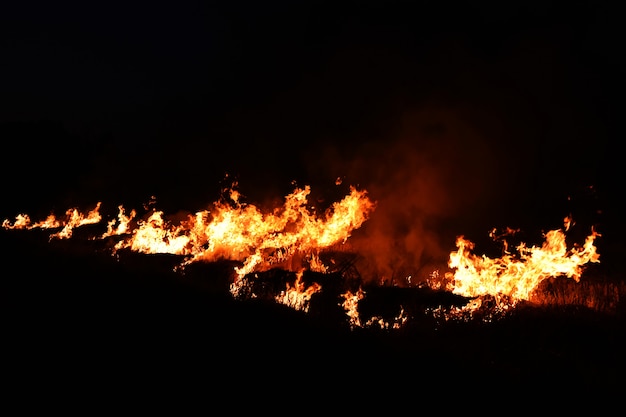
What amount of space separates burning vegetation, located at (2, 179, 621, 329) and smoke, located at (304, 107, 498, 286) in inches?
28.1

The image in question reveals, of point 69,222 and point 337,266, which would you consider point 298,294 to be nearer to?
point 337,266

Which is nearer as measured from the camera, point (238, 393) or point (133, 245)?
point (238, 393)

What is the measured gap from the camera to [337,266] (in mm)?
9539

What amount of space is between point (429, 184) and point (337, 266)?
5.35m

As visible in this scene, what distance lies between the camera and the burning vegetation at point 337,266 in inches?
273

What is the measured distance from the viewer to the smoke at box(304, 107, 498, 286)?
13.1 metres

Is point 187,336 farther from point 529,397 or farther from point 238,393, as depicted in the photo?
point 529,397

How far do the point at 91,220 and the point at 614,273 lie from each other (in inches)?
691

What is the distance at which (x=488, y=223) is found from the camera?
43.1 ft

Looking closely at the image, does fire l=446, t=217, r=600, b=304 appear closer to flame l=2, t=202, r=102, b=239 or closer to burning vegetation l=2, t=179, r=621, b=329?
burning vegetation l=2, t=179, r=621, b=329

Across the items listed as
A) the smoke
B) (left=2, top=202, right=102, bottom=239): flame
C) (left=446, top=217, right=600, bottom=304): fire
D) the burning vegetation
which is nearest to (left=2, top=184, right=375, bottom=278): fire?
the burning vegetation

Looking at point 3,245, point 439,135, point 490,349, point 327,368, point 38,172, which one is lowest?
point 327,368

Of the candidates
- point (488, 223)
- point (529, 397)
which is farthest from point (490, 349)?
point (488, 223)

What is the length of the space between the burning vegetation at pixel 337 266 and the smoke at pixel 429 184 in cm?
71
